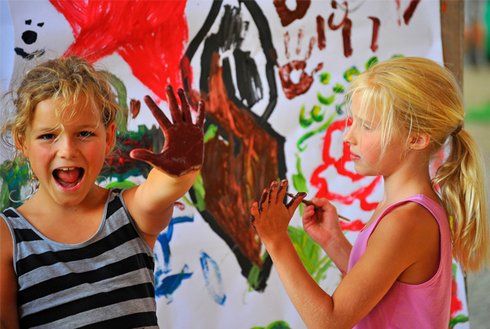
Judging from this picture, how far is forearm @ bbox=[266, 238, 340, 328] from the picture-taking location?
3.88 ft

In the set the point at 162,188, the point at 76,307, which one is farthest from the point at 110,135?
the point at 76,307

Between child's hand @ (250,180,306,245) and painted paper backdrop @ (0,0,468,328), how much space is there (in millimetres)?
487

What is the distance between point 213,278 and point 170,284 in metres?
0.11

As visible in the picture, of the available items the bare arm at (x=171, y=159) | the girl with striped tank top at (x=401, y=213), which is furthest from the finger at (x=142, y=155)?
the girl with striped tank top at (x=401, y=213)

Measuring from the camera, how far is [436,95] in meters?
1.26

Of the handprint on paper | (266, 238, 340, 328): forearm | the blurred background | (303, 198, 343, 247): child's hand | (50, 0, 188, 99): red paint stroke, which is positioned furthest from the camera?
the handprint on paper

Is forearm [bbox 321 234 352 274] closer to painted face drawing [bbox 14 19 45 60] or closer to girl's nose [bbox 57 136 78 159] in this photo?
girl's nose [bbox 57 136 78 159]

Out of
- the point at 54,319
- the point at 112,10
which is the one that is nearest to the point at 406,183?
the point at 54,319

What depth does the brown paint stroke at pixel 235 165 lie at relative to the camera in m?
1.74

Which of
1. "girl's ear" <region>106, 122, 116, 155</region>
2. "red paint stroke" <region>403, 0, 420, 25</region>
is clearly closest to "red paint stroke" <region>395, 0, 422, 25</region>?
"red paint stroke" <region>403, 0, 420, 25</region>

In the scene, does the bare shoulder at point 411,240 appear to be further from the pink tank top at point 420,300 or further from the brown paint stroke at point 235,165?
the brown paint stroke at point 235,165

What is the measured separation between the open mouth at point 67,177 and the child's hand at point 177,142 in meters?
0.17

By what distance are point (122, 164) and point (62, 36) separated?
0.32 metres

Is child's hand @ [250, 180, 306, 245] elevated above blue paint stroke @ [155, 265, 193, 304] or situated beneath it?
elevated above
